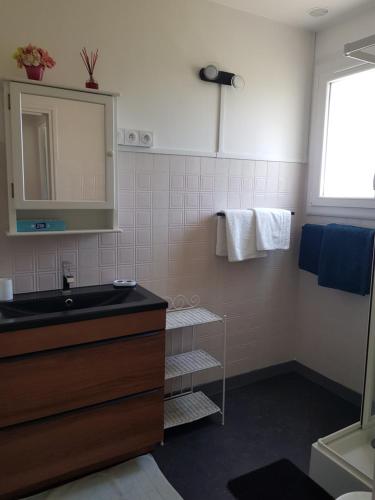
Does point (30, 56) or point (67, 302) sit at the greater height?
point (30, 56)

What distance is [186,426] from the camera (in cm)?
228

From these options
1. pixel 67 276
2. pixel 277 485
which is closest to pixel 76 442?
pixel 67 276

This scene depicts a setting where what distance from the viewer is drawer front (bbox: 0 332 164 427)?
1.55 metres

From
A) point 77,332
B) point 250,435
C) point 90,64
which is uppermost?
point 90,64

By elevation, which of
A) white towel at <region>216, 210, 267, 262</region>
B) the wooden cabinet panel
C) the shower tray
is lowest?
the shower tray

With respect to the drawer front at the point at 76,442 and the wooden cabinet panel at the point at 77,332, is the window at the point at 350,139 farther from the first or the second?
the drawer front at the point at 76,442

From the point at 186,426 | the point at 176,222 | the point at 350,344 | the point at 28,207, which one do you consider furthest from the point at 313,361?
the point at 28,207

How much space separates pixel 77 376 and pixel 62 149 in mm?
1087

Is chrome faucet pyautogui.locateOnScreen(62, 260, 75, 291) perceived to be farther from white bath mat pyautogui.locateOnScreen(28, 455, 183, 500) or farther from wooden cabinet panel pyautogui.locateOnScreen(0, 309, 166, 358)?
white bath mat pyautogui.locateOnScreen(28, 455, 183, 500)

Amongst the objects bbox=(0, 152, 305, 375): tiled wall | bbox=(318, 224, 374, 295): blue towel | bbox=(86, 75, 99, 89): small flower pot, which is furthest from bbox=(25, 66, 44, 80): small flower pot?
bbox=(318, 224, 374, 295): blue towel

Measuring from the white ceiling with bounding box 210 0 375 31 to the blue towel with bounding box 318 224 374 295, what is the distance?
133cm

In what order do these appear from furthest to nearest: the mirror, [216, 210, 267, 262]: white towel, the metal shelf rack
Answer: [216, 210, 267, 262]: white towel
the metal shelf rack
the mirror

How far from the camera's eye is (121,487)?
1.76 m

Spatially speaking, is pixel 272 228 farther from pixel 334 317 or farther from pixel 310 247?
pixel 334 317
